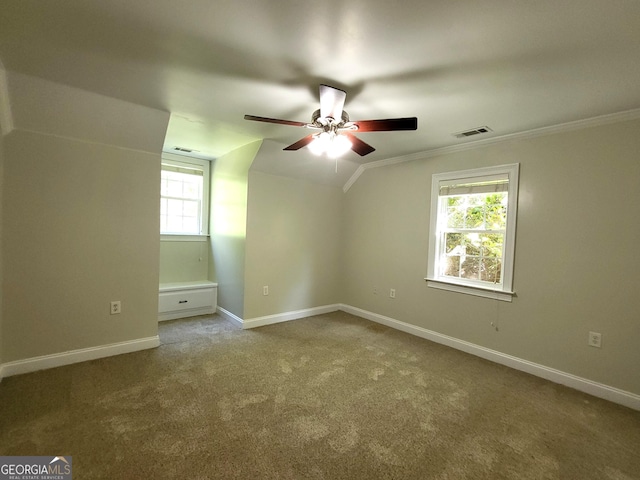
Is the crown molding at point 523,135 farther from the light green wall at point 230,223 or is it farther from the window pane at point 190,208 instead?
the window pane at point 190,208

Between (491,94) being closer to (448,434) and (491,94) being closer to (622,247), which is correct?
(622,247)

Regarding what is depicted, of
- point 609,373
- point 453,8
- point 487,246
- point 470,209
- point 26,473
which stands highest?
point 453,8

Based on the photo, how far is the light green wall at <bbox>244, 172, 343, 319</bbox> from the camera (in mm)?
3889

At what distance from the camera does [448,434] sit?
6.34 ft

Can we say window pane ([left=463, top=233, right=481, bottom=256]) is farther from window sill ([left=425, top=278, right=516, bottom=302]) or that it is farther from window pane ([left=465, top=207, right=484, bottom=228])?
window sill ([left=425, top=278, right=516, bottom=302])

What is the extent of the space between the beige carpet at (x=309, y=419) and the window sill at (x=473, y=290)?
695 mm

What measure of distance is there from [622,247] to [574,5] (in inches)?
81.3

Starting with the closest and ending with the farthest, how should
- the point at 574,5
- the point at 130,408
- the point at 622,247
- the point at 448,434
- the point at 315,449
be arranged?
1. the point at 574,5
2. the point at 315,449
3. the point at 448,434
4. the point at 130,408
5. the point at 622,247

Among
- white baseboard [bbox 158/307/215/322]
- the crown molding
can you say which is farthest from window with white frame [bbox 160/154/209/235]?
the crown molding

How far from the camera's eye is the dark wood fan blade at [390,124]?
185cm

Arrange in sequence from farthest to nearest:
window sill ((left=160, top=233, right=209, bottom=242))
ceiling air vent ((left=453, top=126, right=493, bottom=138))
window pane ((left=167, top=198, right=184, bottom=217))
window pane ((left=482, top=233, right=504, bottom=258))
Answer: window pane ((left=167, top=198, right=184, bottom=217)) → window sill ((left=160, top=233, right=209, bottom=242)) → window pane ((left=482, top=233, right=504, bottom=258)) → ceiling air vent ((left=453, top=126, right=493, bottom=138))

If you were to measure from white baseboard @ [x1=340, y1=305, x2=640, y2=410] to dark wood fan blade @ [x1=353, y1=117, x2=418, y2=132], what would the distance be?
2.59m

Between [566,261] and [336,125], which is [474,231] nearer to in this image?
[566,261]

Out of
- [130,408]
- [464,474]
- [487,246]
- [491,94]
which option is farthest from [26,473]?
[487,246]
